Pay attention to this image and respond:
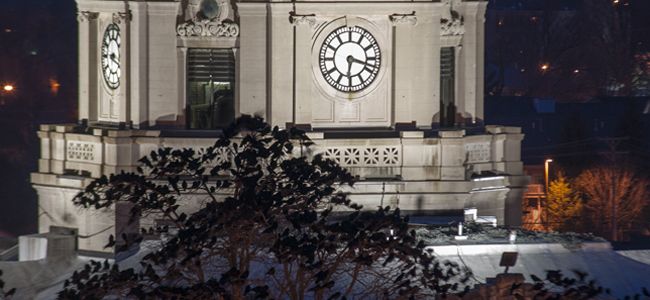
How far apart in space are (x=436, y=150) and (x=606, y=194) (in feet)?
171

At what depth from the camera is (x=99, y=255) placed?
25.2m

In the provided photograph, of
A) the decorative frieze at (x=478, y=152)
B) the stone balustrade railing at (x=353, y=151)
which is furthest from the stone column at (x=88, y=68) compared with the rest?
the decorative frieze at (x=478, y=152)

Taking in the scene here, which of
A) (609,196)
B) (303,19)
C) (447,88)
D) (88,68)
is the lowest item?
(609,196)

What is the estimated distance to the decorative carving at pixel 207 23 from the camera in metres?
26.1

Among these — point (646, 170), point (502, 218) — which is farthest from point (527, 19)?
point (502, 218)

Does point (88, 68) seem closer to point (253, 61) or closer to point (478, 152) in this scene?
point (253, 61)

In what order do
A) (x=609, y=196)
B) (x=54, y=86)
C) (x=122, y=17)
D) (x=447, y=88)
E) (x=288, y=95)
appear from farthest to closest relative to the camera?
(x=54, y=86), (x=609, y=196), (x=447, y=88), (x=122, y=17), (x=288, y=95)

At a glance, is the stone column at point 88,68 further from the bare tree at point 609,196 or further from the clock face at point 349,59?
the bare tree at point 609,196

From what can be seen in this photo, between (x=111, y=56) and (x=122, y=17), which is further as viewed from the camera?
(x=111, y=56)

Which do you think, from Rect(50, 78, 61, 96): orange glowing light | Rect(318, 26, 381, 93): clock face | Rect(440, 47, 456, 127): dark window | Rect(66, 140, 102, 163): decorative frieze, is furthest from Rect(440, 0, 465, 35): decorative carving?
Rect(50, 78, 61, 96): orange glowing light

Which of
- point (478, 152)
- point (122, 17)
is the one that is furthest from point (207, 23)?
point (478, 152)

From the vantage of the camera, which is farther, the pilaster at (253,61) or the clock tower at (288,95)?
the pilaster at (253,61)

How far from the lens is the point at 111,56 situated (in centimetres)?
2742

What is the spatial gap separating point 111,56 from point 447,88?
38.5 feet
